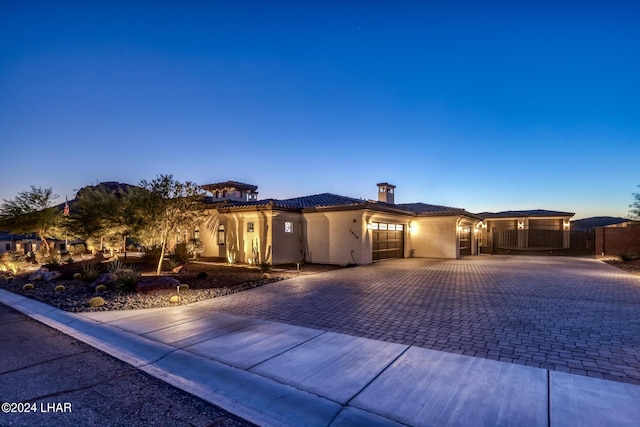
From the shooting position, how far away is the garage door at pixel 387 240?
1953cm

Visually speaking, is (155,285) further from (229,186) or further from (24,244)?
(24,244)

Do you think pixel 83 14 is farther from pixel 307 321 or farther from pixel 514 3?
pixel 514 3

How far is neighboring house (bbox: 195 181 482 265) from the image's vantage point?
58.8 feet

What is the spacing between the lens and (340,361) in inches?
186

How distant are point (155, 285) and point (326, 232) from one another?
1064cm

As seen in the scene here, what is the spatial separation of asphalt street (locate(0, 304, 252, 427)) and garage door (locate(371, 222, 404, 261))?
1557cm

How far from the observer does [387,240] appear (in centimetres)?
2080

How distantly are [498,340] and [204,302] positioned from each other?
7.43 meters

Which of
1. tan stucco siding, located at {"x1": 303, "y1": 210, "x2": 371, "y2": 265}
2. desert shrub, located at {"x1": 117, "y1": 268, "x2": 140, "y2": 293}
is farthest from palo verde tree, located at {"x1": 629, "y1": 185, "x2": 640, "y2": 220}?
desert shrub, located at {"x1": 117, "y1": 268, "x2": 140, "y2": 293}

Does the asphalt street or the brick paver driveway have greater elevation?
the brick paver driveway

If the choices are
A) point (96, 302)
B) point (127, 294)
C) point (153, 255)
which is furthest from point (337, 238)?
point (96, 302)

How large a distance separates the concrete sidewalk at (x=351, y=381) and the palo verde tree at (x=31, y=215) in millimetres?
18810
